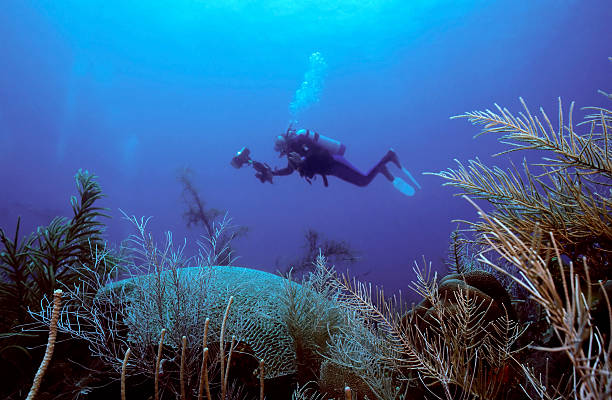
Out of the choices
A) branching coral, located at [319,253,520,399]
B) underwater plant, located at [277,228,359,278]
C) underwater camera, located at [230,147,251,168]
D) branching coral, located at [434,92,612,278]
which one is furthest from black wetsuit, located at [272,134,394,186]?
branching coral, located at [434,92,612,278]

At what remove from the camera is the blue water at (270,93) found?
3241 cm

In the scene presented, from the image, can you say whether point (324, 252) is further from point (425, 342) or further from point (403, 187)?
point (425, 342)

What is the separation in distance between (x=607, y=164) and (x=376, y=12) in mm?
35473

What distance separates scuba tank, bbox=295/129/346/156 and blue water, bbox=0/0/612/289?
46.6 feet

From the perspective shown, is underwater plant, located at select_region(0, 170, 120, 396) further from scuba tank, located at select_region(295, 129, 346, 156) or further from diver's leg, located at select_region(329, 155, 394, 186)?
diver's leg, located at select_region(329, 155, 394, 186)

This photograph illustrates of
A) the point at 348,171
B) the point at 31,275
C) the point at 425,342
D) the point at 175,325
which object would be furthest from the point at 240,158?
the point at 425,342

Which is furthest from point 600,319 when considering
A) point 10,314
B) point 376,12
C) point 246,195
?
point 246,195

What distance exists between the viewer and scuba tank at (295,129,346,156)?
10.7m

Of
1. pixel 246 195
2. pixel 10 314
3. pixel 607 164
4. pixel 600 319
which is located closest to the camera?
pixel 607 164

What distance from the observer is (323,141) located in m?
11.0

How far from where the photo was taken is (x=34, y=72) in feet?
122

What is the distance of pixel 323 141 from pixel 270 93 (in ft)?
125

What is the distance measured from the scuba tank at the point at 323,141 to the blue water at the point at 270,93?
14.2m

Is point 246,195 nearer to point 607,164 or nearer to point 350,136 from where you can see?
point 350,136
